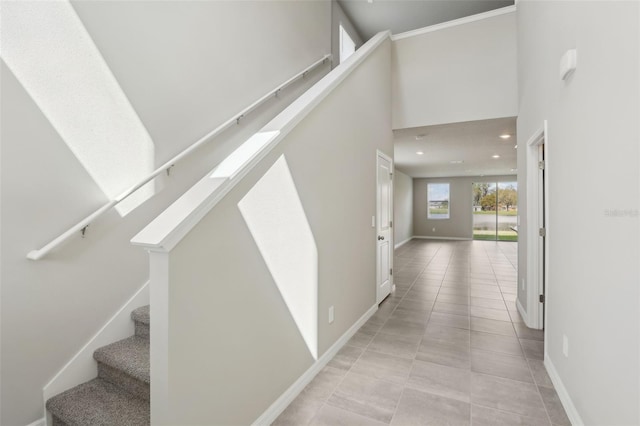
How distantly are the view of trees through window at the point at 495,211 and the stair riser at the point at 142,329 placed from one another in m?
12.5

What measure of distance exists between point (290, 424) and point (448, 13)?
6.46 m

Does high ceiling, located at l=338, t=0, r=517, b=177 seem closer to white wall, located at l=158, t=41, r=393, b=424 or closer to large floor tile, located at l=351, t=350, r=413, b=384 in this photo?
white wall, located at l=158, t=41, r=393, b=424

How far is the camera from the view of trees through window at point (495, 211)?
12070 mm

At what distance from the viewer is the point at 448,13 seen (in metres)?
5.62

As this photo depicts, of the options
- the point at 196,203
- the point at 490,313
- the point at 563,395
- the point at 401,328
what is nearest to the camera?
the point at 196,203

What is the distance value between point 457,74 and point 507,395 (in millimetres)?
3792

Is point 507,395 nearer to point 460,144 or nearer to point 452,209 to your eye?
point 460,144

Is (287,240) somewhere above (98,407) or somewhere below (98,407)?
above

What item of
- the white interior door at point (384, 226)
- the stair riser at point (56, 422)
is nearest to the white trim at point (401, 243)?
the white interior door at point (384, 226)

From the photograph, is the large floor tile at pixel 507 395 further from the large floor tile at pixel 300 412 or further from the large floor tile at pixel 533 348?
the large floor tile at pixel 300 412

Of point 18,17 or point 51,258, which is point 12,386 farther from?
point 18,17

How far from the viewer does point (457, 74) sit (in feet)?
14.2

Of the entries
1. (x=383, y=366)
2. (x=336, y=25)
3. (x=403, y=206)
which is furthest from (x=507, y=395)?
(x=403, y=206)

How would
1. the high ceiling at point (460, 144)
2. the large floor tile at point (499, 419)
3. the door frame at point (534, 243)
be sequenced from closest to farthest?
1. the large floor tile at point (499, 419)
2. the door frame at point (534, 243)
3. the high ceiling at point (460, 144)
